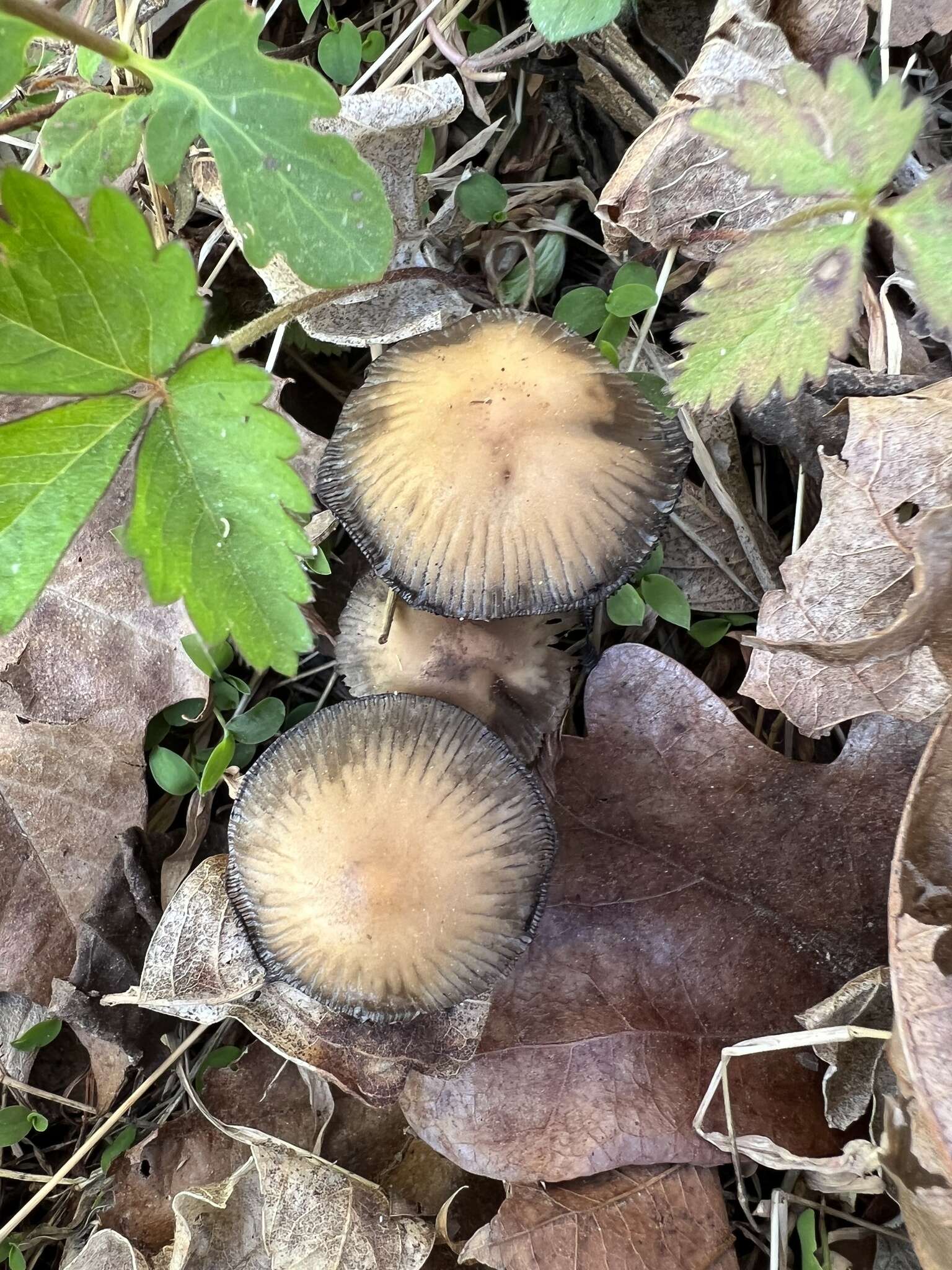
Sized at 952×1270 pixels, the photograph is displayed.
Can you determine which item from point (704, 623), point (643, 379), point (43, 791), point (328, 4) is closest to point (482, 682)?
point (704, 623)

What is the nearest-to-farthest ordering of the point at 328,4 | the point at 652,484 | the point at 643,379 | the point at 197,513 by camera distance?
1. the point at 197,513
2. the point at 652,484
3. the point at 643,379
4. the point at 328,4

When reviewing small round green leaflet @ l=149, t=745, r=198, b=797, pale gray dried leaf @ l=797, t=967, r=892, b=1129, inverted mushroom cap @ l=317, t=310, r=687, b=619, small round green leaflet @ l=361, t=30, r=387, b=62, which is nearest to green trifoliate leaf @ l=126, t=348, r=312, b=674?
inverted mushroom cap @ l=317, t=310, r=687, b=619

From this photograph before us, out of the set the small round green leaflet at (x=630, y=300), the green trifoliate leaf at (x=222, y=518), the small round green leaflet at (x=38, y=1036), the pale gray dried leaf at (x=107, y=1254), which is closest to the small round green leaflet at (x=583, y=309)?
the small round green leaflet at (x=630, y=300)

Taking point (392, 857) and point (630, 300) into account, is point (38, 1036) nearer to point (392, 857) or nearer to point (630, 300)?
point (392, 857)

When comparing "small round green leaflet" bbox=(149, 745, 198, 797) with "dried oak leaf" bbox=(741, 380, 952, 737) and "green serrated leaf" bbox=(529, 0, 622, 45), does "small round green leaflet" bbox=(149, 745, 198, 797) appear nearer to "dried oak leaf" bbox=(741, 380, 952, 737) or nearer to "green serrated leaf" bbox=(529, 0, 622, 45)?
"dried oak leaf" bbox=(741, 380, 952, 737)

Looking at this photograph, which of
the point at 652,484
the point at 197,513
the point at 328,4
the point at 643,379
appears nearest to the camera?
the point at 197,513

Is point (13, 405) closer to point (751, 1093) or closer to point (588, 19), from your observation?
point (588, 19)

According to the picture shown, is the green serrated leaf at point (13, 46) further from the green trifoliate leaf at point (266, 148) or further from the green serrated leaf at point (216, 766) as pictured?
the green serrated leaf at point (216, 766)
